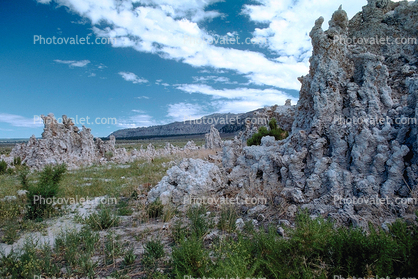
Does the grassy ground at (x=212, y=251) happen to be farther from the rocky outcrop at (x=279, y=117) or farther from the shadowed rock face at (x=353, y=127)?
the rocky outcrop at (x=279, y=117)

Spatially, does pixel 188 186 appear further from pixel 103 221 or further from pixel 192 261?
pixel 192 261

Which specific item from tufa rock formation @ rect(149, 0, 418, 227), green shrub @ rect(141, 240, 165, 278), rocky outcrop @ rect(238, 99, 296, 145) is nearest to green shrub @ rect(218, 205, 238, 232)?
tufa rock formation @ rect(149, 0, 418, 227)

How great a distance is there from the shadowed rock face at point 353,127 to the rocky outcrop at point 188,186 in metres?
0.63

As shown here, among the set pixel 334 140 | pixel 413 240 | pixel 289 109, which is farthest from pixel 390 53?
pixel 289 109

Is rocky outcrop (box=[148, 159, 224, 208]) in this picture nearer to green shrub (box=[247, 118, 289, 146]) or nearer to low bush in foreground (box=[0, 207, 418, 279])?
low bush in foreground (box=[0, 207, 418, 279])

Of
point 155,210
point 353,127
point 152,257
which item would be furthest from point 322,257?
point 155,210

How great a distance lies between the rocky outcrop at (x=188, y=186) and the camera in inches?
237

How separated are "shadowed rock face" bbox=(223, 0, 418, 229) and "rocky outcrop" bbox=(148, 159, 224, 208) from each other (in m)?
0.63

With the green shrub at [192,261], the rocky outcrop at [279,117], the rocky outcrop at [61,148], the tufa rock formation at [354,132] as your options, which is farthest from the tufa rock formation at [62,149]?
the green shrub at [192,261]

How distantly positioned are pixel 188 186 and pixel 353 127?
13.4 ft

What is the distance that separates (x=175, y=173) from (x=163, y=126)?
537 ft

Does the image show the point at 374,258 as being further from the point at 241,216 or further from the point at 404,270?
the point at 241,216

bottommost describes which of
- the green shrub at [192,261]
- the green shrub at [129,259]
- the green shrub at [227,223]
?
the green shrub at [129,259]

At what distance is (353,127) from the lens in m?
4.95
